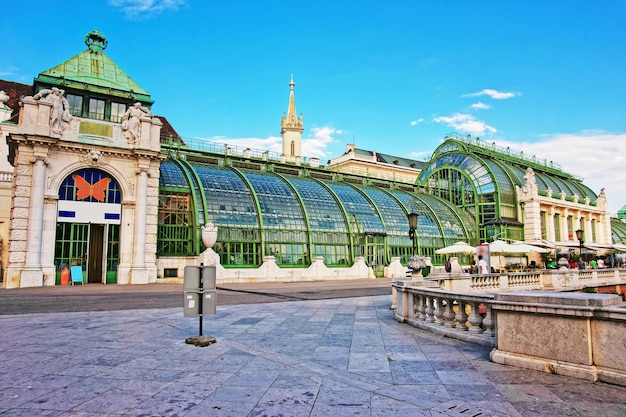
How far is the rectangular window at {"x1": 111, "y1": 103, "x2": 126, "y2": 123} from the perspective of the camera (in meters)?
33.9

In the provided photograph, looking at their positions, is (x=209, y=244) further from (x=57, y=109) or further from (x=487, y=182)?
(x=487, y=182)

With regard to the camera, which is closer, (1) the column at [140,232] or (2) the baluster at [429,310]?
(2) the baluster at [429,310]

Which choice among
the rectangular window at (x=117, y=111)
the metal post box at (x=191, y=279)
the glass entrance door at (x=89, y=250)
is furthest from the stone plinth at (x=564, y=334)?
the rectangular window at (x=117, y=111)

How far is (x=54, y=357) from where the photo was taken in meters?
8.16

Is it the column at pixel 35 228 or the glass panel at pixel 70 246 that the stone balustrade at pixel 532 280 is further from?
the column at pixel 35 228

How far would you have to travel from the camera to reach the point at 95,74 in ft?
115

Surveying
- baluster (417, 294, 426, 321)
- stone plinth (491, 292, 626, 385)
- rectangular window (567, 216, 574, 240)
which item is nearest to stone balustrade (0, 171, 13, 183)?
baluster (417, 294, 426, 321)

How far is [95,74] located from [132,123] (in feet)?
23.9

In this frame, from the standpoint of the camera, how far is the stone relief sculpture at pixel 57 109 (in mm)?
28672

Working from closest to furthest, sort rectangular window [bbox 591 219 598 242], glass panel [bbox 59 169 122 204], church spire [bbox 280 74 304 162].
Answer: glass panel [bbox 59 169 122 204] → rectangular window [bbox 591 219 598 242] → church spire [bbox 280 74 304 162]

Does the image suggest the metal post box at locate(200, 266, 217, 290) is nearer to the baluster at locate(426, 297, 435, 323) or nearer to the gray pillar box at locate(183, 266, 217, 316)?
the gray pillar box at locate(183, 266, 217, 316)

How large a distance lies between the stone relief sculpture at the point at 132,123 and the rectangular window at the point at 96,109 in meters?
2.93

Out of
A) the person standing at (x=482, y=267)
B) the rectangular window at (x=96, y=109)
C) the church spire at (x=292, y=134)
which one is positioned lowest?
the person standing at (x=482, y=267)

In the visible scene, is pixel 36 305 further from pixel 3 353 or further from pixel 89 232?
pixel 89 232
